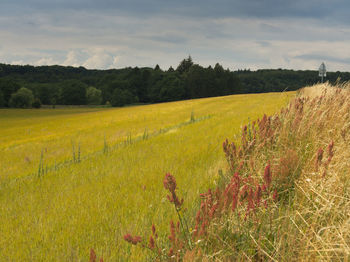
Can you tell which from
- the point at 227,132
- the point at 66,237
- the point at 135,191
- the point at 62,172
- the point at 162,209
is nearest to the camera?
the point at 66,237

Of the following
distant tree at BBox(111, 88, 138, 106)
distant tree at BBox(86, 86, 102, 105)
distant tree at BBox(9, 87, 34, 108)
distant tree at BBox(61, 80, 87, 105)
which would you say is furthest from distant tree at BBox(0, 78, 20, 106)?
distant tree at BBox(111, 88, 138, 106)

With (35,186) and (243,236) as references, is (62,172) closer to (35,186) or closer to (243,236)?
(35,186)

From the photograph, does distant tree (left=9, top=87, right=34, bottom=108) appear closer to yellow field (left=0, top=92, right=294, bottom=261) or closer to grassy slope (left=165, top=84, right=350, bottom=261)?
yellow field (left=0, top=92, right=294, bottom=261)

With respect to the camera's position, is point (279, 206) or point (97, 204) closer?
point (279, 206)

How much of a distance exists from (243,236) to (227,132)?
748cm

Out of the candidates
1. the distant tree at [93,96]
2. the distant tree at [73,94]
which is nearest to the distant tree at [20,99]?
the distant tree at [73,94]

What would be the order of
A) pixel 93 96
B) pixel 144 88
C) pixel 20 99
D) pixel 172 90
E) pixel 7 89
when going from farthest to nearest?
pixel 93 96
pixel 144 88
pixel 172 90
pixel 7 89
pixel 20 99

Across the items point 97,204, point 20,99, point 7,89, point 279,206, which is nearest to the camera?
point 279,206

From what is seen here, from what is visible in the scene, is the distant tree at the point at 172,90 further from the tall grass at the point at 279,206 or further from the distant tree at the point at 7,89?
the tall grass at the point at 279,206

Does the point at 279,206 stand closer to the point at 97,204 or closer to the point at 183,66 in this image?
the point at 97,204

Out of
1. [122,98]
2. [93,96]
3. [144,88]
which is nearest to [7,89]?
[93,96]

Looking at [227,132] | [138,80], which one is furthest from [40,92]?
[227,132]

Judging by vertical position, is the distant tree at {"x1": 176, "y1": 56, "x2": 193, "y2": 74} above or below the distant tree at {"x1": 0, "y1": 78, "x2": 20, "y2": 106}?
above

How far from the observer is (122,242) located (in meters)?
2.90
